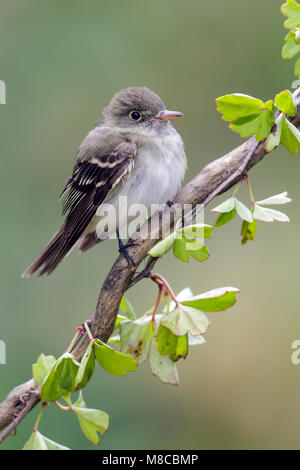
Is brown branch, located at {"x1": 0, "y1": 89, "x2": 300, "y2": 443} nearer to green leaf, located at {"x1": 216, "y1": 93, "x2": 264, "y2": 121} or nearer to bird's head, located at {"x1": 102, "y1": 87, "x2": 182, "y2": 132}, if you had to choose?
green leaf, located at {"x1": 216, "y1": 93, "x2": 264, "y2": 121}

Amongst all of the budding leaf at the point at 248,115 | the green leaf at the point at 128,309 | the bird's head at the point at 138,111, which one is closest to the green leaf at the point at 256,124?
the budding leaf at the point at 248,115

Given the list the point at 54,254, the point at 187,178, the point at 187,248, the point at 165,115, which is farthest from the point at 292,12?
the point at 187,178

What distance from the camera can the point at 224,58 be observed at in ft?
13.5

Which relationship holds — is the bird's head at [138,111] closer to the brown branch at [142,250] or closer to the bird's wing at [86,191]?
the bird's wing at [86,191]

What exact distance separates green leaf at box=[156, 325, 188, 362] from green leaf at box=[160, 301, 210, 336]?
3 cm

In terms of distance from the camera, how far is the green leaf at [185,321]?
1.21m

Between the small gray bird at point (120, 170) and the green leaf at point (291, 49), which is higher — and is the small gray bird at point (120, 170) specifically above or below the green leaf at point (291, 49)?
below

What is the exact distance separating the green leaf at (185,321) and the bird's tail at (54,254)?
109cm

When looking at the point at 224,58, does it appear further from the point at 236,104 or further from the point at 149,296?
the point at 236,104

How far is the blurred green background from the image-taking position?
9.84 feet

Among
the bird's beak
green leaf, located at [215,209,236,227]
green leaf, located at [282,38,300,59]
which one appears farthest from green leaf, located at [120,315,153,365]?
the bird's beak

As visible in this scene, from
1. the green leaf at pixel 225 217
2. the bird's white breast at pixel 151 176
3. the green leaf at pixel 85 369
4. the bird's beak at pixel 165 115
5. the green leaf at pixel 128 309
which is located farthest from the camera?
the bird's beak at pixel 165 115

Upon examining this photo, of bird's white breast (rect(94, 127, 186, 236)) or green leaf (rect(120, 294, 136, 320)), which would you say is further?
bird's white breast (rect(94, 127, 186, 236))

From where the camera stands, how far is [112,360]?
121 centimetres
